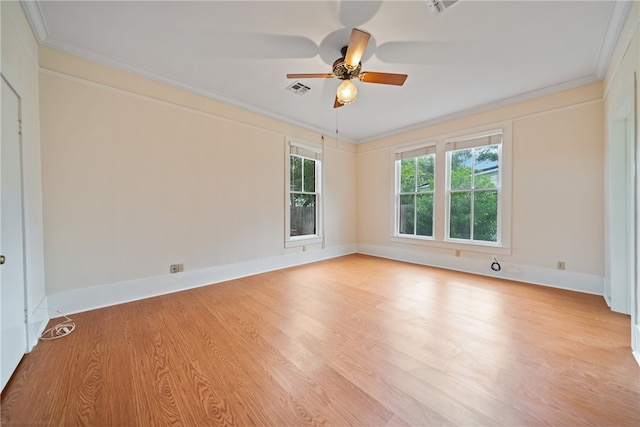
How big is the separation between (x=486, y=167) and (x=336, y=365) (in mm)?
3936

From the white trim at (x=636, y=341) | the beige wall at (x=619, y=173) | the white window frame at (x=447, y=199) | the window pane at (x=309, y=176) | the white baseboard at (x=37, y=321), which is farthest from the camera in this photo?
the window pane at (x=309, y=176)

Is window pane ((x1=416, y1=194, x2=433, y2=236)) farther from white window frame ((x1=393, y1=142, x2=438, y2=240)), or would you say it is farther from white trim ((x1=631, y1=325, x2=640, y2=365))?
white trim ((x1=631, y1=325, x2=640, y2=365))

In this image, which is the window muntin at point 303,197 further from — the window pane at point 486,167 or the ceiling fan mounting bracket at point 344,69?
the window pane at point 486,167

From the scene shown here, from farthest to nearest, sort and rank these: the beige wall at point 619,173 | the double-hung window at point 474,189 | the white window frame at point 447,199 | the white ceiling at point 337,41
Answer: the double-hung window at point 474,189
the white window frame at point 447,199
the beige wall at point 619,173
the white ceiling at point 337,41

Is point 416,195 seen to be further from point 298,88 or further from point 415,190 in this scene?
point 298,88

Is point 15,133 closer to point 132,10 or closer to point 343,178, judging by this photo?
point 132,10

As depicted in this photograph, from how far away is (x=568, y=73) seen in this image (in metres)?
2.94

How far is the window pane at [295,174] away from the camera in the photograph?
15.2 feet

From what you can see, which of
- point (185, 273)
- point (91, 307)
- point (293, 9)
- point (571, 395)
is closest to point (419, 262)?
point (571, 395)

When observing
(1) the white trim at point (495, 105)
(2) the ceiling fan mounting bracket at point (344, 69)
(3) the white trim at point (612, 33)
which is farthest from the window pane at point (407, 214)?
(2) the ceiling fan mounting bracket at point (344, 69)

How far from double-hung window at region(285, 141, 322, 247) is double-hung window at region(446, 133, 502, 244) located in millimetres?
2496

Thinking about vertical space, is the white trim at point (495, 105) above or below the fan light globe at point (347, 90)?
above

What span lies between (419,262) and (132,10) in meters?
5.18

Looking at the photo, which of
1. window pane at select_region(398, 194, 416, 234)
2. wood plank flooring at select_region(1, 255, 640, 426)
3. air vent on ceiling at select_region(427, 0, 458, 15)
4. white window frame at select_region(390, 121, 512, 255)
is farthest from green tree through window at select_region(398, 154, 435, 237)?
air vent on ceiling at select_region(427, 0, 458, 15)
